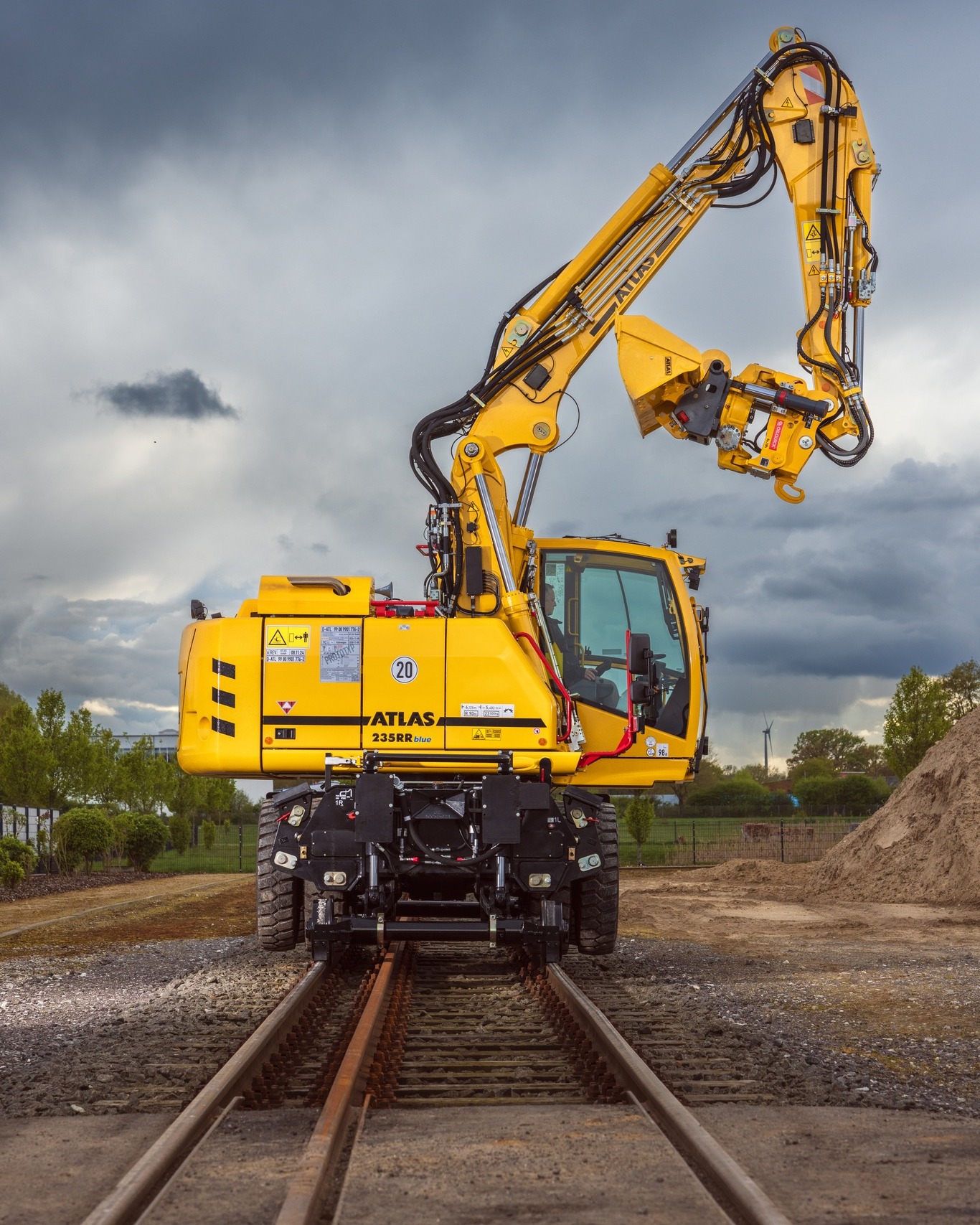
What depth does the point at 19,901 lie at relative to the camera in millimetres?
22859

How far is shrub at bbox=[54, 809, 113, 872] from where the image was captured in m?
29.8

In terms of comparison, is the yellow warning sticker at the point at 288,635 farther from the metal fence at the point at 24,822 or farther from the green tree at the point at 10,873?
the metal fence at the point at 24,822

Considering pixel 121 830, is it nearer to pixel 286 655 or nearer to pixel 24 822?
pixel 24 822

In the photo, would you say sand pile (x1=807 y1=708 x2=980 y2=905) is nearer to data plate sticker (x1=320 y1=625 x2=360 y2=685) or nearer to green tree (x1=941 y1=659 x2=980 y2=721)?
data plate sticker (x1=320 y1=625 x2=360 y2=685)

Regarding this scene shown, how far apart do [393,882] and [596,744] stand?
2161 mm

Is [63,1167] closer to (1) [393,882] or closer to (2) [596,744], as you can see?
(1) [393,882]

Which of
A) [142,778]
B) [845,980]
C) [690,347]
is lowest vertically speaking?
[845,980]

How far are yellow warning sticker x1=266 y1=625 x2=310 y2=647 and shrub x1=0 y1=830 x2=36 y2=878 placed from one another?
17058 mm

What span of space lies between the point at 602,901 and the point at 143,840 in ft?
80.0

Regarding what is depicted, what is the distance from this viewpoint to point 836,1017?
31.5 feet

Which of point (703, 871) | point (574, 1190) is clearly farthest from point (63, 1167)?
point (703, 871)

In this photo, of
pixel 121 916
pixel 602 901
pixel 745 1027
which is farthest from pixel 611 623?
pixel 121 916

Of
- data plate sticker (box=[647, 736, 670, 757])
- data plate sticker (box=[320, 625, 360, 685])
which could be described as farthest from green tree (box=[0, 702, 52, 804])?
data plate sticker (box=[647, 736, 670, 757])

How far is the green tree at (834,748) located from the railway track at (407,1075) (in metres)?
88.3
